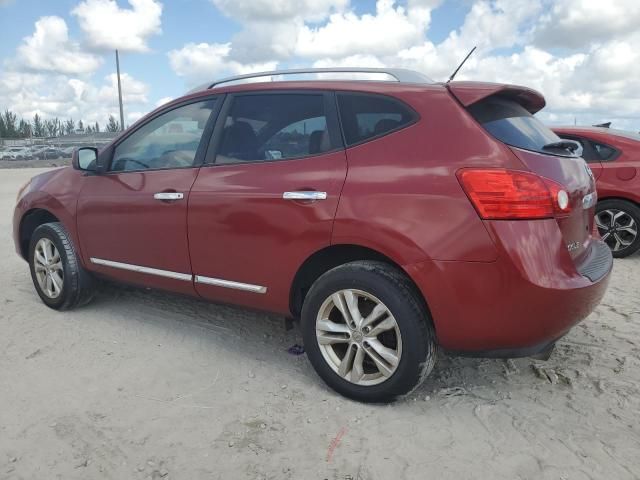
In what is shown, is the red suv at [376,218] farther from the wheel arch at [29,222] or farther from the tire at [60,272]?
the wheel arch at [29,222]

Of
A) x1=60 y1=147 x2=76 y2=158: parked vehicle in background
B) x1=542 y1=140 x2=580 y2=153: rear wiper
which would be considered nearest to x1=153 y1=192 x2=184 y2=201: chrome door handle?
x1=542 y1=140 x2=580 y2=153: rear wiper

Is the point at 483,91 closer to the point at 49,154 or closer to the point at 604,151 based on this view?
the point at 604,151

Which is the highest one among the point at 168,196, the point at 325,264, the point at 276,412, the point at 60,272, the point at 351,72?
the point at 351,72

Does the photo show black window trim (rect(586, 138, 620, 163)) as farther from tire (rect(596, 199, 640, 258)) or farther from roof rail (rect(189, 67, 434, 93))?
roof rail (rect(189, 67, 434, 93))

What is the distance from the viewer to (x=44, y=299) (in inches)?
182

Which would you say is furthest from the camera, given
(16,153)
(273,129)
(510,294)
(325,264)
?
(16,153)

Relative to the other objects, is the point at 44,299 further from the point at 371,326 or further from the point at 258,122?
the point at 371,326

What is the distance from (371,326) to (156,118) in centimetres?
227

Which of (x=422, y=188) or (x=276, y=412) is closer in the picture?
(x=422, y=188)

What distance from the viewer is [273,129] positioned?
10.9 ft

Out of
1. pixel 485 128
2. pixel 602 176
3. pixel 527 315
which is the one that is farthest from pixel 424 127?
pixel 602 176

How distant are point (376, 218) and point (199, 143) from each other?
147 centimetres

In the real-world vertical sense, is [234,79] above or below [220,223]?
above

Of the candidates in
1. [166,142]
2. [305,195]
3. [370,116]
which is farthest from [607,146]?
[166,142]
